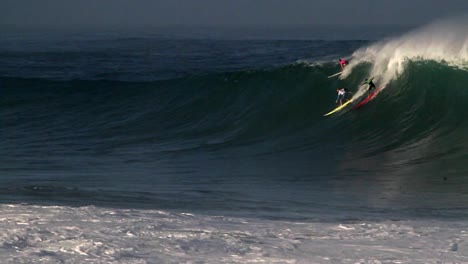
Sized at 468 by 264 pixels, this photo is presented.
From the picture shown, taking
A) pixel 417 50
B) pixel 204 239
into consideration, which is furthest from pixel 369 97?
pixel 204 239

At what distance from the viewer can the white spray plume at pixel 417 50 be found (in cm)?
1645

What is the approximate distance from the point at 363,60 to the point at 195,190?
29.6 feet

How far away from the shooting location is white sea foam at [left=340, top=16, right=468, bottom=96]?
16438 millimetres

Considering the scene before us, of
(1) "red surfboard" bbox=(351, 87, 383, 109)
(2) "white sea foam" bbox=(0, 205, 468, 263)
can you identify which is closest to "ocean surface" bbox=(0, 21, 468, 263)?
(2) "white sea foam" bbox=(0, 205, 468, 263)

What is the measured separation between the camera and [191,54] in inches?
1373

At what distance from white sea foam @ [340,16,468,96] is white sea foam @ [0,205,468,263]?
9825mm

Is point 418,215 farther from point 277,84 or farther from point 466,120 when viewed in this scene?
point 277,84

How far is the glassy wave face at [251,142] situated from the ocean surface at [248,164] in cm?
4

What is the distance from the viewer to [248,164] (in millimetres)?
11820

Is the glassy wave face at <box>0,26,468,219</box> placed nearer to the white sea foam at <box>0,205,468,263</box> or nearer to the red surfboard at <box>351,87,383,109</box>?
the red surfboard at <box>351,87,383,109</box>

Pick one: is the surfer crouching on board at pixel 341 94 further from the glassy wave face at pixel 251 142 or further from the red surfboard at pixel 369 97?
the red surfboard at pixel 369 97

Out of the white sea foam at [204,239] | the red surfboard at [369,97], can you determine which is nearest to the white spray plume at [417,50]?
the red surfboard at [369,97]

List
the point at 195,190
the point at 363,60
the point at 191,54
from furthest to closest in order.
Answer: the point at 191,54 < the point at 363,60 < the point at 195,190

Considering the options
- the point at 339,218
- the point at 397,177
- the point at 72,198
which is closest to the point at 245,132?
the point at 397,177
